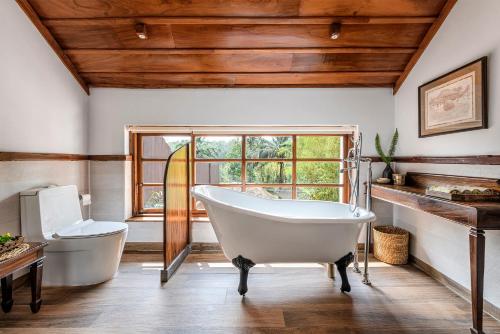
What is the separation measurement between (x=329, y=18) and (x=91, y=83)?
2409mm

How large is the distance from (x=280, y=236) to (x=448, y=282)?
1436mm

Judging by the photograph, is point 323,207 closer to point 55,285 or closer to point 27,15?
point 55,285

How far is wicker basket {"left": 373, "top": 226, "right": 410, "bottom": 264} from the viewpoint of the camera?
8.40ft

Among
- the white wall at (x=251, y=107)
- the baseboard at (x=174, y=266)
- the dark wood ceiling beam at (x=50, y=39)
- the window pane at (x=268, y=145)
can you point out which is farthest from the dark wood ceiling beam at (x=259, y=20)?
the baseboard at (x=174, y=266)

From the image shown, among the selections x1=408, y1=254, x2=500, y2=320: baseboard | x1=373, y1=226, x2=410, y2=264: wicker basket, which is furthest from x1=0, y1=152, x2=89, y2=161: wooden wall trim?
x1=408, y1=254, x2=500, y2=320: baseboard

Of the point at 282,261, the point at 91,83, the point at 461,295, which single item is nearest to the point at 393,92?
the point at 461,295

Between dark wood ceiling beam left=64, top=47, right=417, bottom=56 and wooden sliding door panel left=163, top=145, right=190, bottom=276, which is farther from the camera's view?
dark wood ceiling beam left=64, top=47, right=417, bottom=56

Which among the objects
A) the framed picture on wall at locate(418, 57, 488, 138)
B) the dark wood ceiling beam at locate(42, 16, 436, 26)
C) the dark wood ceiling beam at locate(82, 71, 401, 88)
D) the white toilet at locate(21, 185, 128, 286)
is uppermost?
the dark wood ceiling beam at locate(42, 16, 436, 26)

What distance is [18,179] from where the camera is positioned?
2.06 m

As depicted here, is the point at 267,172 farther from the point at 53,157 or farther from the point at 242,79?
the point at 53,157

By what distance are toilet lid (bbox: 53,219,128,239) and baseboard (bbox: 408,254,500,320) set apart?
261cm

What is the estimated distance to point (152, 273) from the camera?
2.40 m

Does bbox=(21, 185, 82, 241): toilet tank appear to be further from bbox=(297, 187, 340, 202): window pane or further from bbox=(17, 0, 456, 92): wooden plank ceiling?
bbox=(297, 187, 340, 202): window pane

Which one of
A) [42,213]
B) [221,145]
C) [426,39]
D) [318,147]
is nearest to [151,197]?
[221,145]
